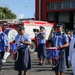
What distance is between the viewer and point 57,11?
37656 millimetres

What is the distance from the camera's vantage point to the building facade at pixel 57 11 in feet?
120

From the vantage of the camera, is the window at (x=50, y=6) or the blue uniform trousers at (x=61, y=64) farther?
the window at (x=50, y=6)

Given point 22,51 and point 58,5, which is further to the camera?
point 58,5

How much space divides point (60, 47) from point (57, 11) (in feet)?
93.2

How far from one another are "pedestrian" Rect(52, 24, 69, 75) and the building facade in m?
26.6

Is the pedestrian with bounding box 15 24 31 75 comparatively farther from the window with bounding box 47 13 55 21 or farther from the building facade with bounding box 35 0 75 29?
the window with bounding box 47 13 55 21

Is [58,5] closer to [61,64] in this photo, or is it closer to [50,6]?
[50,6]

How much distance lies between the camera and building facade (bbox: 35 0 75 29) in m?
36.6

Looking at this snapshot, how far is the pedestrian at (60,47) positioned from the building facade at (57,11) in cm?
2663

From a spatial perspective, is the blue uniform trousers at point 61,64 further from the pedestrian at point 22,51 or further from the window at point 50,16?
the window at point 50,16

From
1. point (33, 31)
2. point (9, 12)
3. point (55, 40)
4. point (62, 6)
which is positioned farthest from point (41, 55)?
point (9, 12)

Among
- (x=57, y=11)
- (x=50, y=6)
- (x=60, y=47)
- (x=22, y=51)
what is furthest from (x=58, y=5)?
(x=60, y=47)

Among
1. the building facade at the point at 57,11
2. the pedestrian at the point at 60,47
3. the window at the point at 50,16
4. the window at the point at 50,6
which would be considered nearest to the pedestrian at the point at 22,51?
the pedestrian at the point at 60,47

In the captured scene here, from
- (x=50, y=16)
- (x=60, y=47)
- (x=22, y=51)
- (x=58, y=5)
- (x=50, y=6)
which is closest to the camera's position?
(x=60, y=47)
